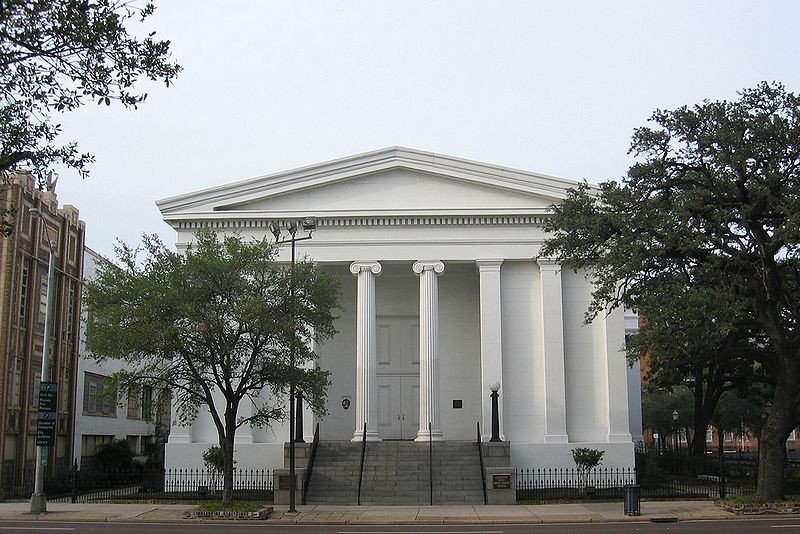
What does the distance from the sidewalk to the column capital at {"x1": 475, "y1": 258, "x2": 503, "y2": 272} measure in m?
10.8

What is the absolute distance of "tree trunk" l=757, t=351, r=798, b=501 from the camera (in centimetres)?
2645

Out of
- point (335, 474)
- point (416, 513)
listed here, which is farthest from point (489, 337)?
point (416, 513)

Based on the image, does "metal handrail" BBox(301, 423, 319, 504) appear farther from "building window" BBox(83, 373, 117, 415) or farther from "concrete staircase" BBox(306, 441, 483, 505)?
"building window" BBox(83, 373, 117, 415)

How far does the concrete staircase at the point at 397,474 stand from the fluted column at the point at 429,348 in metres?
1.03

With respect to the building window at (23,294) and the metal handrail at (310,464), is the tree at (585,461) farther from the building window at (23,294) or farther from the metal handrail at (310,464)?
the building window at (23,294)

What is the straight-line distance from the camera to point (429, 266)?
37.0 meters

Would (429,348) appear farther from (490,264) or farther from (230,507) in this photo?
(230,507)

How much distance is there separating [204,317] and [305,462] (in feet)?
28.1

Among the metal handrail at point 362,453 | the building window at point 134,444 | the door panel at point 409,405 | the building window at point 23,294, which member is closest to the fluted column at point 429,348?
the metal handrail at point 362,453

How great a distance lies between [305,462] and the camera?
32.7 meters

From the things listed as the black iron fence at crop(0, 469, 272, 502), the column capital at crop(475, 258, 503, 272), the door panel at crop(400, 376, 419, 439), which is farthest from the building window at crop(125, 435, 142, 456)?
the column capital at crop(475, 258, 503, 272)

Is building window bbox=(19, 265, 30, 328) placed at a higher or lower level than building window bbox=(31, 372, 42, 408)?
higher

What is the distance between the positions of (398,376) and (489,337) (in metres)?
5.48

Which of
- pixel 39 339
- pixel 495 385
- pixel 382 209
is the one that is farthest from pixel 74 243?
pixel 495 385
